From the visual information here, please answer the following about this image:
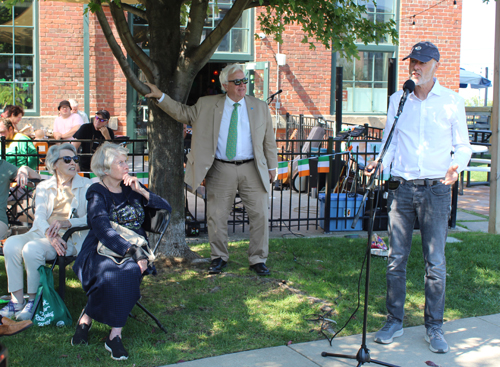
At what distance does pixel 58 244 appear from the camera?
13.0 ft

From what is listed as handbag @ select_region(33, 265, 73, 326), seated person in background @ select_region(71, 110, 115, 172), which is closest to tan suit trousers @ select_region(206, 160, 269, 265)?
handbag @ select_region(33, 265, 73, 326)

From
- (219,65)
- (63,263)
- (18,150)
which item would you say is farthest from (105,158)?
(219,65)

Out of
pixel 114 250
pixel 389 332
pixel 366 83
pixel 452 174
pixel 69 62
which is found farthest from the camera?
pixel 366 83

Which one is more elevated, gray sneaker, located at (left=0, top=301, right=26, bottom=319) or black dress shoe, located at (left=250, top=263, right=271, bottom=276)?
black dress shoe, located at (left=250, top=263, right=271, bottom=276)

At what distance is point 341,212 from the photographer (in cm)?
712

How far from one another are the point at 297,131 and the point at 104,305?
32.9 feet

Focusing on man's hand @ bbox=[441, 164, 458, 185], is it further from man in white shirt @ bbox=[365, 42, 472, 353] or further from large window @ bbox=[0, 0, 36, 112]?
large window @ bbox=[0, 0, 36, 112]

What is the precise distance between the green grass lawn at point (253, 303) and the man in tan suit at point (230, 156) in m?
0.42

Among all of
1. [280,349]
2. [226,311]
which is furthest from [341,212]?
[280,349]

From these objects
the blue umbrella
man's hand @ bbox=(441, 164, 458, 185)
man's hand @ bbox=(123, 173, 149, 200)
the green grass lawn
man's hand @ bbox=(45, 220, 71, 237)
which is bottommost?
the green grass lawn

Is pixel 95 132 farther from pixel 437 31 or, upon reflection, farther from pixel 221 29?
pixel 437 31

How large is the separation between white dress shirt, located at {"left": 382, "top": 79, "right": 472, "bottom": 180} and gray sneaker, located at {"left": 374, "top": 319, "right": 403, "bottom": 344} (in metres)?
1.11

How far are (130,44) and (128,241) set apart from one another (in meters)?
2.25

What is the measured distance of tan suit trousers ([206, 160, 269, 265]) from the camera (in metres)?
5.10
